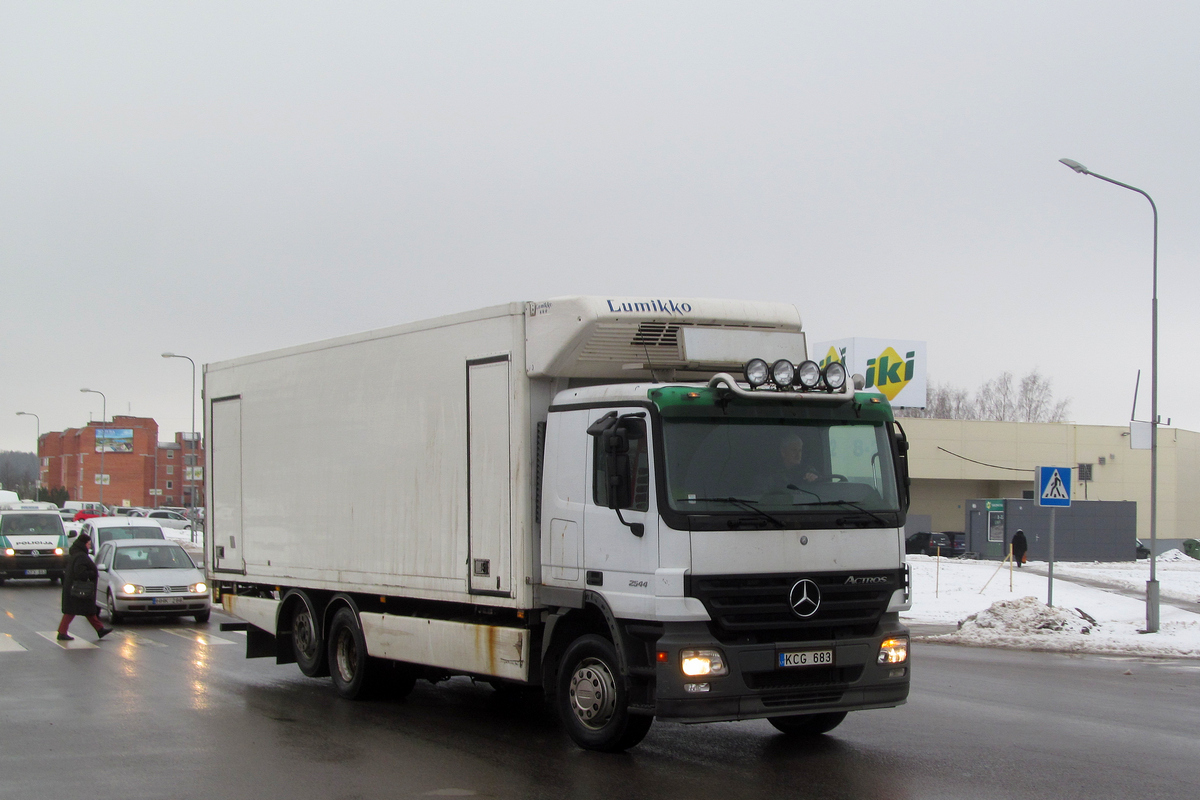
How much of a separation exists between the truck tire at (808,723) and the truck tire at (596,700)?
1609 mm

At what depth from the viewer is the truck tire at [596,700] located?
311 inches

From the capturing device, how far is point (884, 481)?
8.46 metres

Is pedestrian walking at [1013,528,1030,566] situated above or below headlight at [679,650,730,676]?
below

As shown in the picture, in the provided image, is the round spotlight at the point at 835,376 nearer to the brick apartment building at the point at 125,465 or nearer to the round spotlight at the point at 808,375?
the round spotlight at the point at 808,375

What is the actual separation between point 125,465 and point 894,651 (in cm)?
14099

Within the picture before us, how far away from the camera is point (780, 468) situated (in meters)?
8.10

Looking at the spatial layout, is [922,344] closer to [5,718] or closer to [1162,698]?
[1162,698]

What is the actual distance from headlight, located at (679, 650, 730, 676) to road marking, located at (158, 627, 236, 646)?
35.9 feet

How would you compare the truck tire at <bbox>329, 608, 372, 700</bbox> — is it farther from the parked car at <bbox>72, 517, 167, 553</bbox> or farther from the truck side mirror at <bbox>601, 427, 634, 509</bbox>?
the parked car at <bbox>72, 517, 167, 553</bbox>

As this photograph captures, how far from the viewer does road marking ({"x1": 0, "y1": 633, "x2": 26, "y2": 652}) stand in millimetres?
15320

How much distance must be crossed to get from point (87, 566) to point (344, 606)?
7033 millimetres

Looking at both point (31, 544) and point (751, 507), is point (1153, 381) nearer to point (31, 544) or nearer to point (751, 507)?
point (751, 507)

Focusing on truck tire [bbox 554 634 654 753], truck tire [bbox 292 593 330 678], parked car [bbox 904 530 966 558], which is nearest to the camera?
truck tire [bbox 554 634 654 753]

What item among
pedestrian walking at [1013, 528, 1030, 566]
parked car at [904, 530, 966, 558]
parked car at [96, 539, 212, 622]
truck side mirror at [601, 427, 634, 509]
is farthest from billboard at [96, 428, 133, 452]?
truck side mirror at [601, 427, 634, 509]
